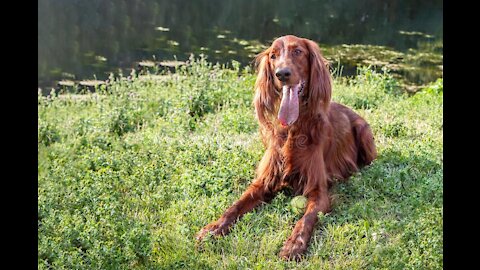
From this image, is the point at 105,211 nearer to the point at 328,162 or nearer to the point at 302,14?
the point at 328,162

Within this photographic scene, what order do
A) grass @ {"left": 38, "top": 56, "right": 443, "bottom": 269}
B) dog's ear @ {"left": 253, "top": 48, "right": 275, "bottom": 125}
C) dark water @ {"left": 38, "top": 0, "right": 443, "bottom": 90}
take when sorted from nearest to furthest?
grass @ {"left": 38, "top": 56, "right": 443, "bottom": 269}, dog's ear @ {"left": 253, "top": 48, "right": 275, "bottom": 125}, dark water @ {"left": 38, "top": 0, "right": 443, "bottom": 90}

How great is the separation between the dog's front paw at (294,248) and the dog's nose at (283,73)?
106 centimetres

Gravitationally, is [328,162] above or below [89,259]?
above

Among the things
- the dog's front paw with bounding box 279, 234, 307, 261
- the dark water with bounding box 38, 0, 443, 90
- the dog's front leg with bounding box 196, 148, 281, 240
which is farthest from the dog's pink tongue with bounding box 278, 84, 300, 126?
the dark water with bounding box 38, 0, 443, 90

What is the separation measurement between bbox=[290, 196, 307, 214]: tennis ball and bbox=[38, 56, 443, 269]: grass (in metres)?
0.07

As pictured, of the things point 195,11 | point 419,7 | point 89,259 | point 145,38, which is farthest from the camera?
point 419,7

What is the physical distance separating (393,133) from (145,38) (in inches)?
299

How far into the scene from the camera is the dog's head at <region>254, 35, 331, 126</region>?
4.48 meters

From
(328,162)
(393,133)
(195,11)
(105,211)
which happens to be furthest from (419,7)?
(105,211)

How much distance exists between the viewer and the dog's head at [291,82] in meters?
4.48

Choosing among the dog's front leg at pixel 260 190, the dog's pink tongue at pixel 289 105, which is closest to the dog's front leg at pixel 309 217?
the dog's front leg at pixel 260 190

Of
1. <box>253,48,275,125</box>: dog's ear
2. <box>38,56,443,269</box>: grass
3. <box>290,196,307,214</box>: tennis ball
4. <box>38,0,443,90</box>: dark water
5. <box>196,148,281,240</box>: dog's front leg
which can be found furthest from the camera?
<box>38,0,443,90</box>: dark water

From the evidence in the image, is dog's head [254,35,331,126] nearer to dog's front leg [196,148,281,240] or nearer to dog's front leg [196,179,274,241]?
dog's front leg [196,148,281,240]
